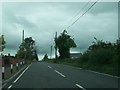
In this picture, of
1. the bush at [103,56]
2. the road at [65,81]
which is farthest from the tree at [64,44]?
the road at [65,81]

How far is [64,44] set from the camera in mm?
112812

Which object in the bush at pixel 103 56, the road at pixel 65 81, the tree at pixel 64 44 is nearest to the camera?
the road at pixel 65 81

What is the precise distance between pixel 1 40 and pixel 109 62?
1885 inches

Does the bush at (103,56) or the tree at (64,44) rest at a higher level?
the tree at (64,44)

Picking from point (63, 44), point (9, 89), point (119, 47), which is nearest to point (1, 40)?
point (63, 44)

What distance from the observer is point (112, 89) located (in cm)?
1652

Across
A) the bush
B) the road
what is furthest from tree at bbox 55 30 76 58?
the road

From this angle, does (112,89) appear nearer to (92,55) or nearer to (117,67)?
(117,67)

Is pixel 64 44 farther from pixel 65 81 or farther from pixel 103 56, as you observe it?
pixel 65 81

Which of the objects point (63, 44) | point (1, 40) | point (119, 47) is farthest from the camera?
point (63, 44)

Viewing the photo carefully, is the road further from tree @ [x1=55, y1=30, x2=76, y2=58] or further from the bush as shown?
tree @ [x1=55, y1=30, x2=76, y2=58]

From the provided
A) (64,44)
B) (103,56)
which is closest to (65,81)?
(103,56)

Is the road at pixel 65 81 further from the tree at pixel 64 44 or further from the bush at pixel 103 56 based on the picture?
the tree at pixel 64 44

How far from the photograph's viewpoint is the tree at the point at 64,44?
11281 centimetres
